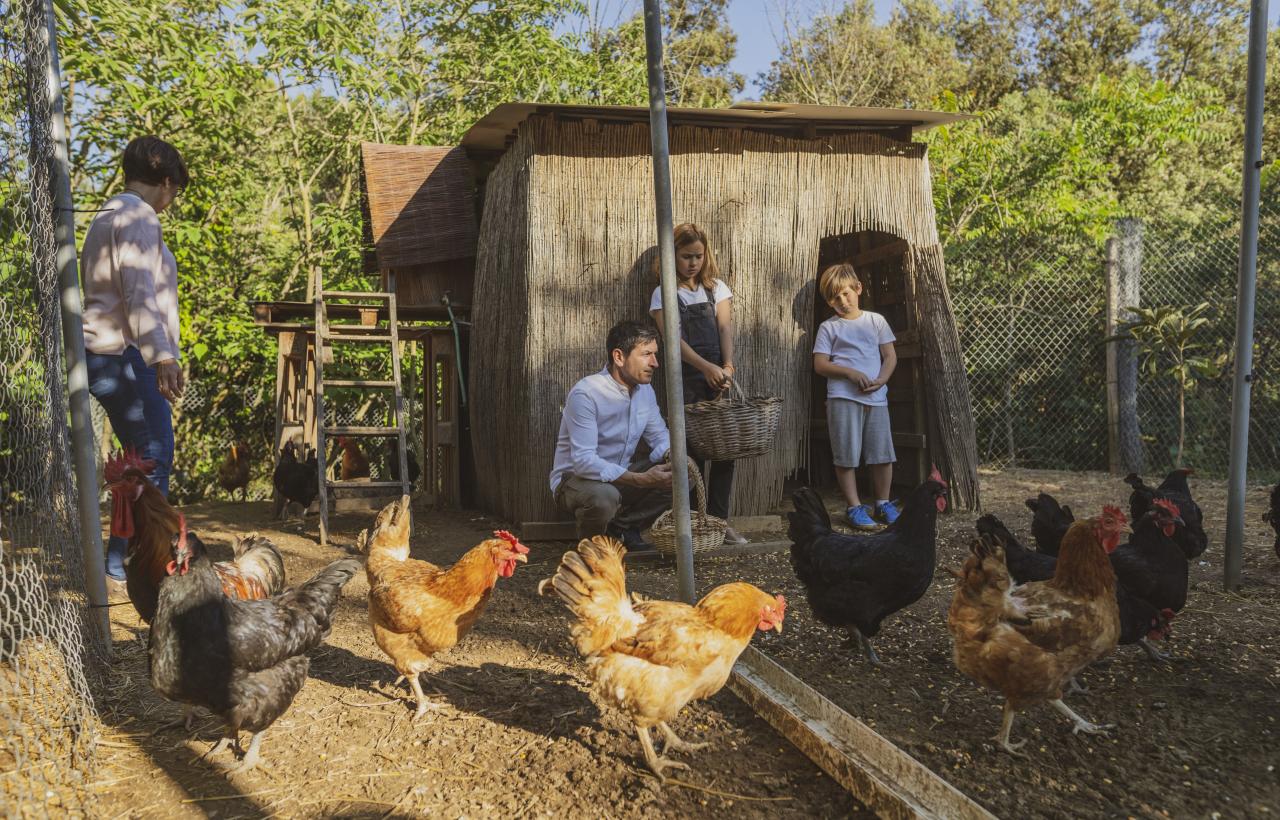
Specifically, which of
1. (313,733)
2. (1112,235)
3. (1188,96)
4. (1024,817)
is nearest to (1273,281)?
(1112,235)

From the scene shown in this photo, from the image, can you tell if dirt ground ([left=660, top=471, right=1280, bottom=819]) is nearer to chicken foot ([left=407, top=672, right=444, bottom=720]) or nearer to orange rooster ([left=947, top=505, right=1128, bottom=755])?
orange rooster ([left=947, top=505, right=1128, bottom=755])

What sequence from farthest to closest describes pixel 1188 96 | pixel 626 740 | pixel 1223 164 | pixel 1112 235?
pixel 1223 164
pixel 1188 96
pixel 1112 235
pixel 626 740

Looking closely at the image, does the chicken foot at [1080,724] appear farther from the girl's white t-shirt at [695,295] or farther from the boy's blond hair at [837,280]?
the boy's blond hair at [837,280]

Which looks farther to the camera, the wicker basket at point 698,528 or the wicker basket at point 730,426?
the wicker basket at point 730,426

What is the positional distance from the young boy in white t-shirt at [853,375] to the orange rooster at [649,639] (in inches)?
147

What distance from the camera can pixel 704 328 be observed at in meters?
5.86

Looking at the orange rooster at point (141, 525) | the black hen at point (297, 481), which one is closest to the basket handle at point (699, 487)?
the orange rooster at point (141, 525)

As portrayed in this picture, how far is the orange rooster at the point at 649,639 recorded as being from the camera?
266 cm

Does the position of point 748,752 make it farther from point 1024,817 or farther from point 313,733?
point 313,733

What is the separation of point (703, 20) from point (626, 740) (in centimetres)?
2316

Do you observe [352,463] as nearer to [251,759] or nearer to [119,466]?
[119,466]

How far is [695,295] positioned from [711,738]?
3517mm

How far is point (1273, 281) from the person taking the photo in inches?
301

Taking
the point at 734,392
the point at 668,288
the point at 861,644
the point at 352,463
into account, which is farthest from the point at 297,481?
the point at 861,644
